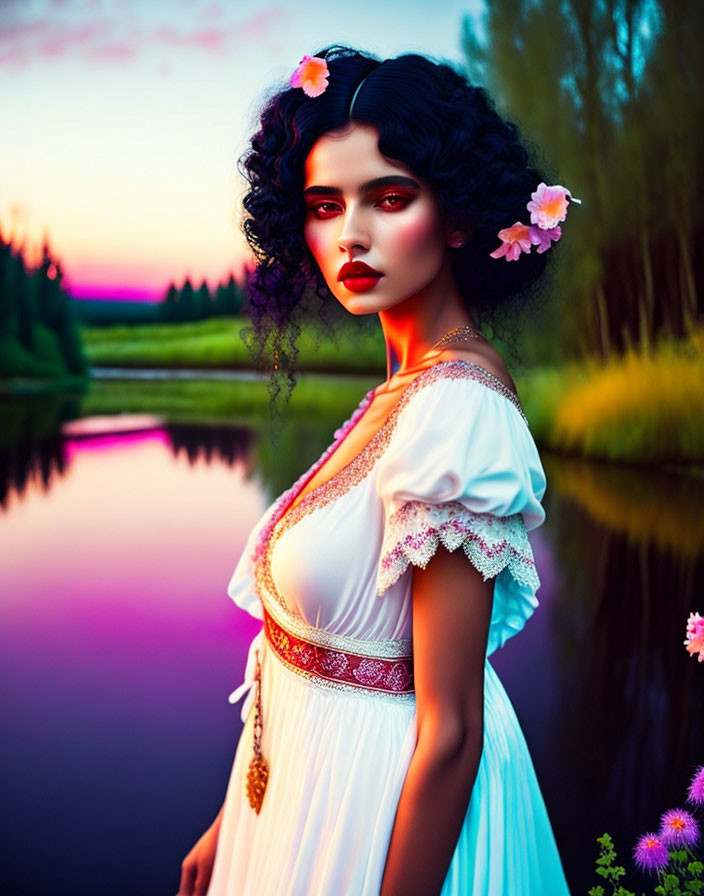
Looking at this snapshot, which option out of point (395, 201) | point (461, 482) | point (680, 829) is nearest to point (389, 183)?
point (395, 201)

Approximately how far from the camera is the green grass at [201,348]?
1957 mm

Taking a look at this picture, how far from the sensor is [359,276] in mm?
832

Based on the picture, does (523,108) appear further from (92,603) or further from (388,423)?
(92,603)

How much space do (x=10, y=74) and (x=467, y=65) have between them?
97 cm

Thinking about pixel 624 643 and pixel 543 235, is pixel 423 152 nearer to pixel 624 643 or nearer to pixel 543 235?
pixel 543 235

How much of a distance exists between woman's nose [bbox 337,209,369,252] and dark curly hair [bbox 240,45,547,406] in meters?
0.07

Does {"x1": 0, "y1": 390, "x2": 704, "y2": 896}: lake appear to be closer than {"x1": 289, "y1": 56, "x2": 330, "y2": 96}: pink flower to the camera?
No

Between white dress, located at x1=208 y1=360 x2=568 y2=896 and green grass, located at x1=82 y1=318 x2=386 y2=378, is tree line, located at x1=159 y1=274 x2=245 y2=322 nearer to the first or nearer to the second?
green grass, located at x1=82 y1=318 x2=386 y2=378

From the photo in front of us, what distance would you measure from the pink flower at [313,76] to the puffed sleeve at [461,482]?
1.06 feet

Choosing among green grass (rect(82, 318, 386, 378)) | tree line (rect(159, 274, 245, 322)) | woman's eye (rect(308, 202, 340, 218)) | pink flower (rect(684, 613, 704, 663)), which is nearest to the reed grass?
green grass (rect(82, 318, 386, 378))

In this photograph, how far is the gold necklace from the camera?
850 millimetres

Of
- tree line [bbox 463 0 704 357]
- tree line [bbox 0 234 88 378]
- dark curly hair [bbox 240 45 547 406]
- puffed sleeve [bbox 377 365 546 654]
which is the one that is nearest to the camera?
puffed sleeve [bbox 377 365 546 654]

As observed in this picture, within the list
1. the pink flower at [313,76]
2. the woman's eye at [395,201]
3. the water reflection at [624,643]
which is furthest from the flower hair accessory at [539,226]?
the water reflection at [624,643]

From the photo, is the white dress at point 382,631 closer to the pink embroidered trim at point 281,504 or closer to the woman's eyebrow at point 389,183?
the pink embroidered trim at point 281,504
